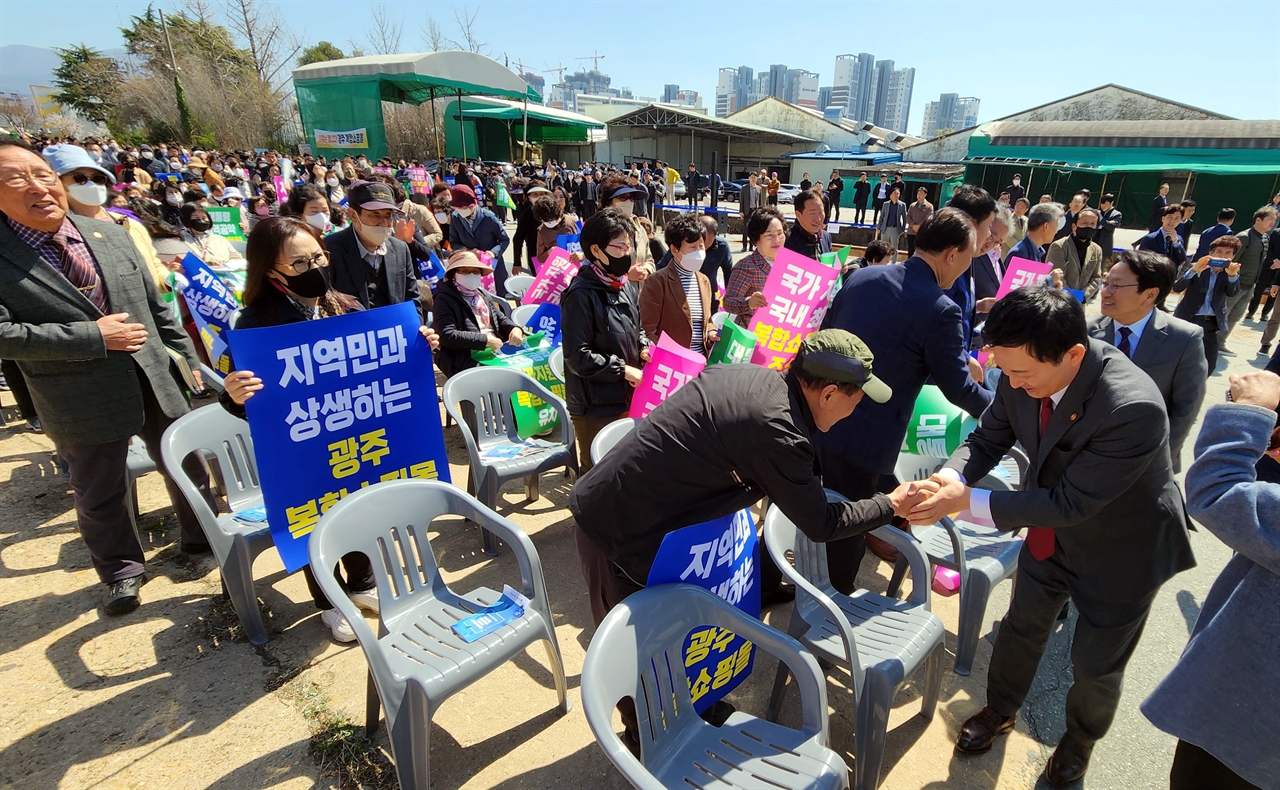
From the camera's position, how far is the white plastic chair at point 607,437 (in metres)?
2.94

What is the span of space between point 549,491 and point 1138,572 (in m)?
3.45

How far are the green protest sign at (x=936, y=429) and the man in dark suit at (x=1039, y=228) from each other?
211cm

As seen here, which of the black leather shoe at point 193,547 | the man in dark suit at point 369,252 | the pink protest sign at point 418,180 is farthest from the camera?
the pink protest sign at point 418,180

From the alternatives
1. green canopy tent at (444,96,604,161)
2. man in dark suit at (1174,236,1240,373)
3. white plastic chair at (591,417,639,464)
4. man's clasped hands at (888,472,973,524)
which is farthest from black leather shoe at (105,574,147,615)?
green canopy tent at (444,96,604,161)

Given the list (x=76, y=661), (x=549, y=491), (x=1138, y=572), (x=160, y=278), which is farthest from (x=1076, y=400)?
(x=160, y=278)

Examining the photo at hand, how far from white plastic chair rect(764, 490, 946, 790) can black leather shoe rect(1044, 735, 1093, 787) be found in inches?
17.6

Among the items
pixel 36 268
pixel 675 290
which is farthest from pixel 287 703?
pixel 675 290

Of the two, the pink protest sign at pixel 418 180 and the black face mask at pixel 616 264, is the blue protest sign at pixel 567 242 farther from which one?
the pink protest sign at pixel 418 180

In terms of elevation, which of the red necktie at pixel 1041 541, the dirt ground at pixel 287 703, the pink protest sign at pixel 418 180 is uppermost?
the pink protest sign at pixel 418 180

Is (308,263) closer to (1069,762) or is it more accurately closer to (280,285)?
(280,285)

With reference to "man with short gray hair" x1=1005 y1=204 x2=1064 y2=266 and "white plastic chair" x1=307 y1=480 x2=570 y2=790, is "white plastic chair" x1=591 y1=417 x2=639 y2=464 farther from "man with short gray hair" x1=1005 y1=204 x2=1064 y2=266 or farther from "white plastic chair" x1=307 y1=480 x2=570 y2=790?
"man with short gray hair" x1=1005 y1=204 x2=1064 y2=266

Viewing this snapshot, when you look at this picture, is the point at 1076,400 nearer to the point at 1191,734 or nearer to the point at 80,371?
the point at 1191,734

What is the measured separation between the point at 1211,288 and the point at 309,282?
8717 millimetres

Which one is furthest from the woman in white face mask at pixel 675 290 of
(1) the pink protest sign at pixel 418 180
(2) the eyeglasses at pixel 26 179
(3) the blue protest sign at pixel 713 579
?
(1) the pink protest sign at pixel 418 180
